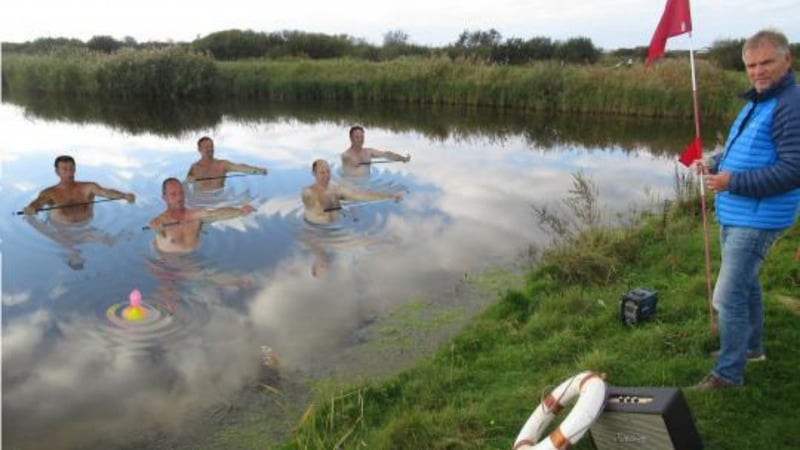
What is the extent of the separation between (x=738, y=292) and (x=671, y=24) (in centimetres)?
204

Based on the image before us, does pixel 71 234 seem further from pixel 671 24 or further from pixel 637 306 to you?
pixel 671 24

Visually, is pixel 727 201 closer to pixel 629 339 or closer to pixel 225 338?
pixel 629 339

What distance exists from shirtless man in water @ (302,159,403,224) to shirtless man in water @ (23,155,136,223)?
2462 millimetres

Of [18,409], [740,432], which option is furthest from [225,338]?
[740,432]

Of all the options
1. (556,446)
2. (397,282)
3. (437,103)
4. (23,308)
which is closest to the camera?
(556,446)

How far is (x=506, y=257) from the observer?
8.21m

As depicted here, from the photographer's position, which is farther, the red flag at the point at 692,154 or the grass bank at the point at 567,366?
the red flag at the point at 692,154

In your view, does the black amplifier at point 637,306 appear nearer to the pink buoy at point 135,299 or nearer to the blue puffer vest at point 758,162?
the blue puffer vest at point 758,162

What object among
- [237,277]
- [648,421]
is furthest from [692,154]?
[237,277]

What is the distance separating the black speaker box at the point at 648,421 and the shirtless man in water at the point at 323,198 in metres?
6.33

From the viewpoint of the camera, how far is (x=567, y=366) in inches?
187

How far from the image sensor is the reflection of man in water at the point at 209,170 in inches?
437

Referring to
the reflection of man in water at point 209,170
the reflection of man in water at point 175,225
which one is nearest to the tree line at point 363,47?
the reflection of man in water at point 209,170

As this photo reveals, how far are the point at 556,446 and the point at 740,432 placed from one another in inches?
49.4
